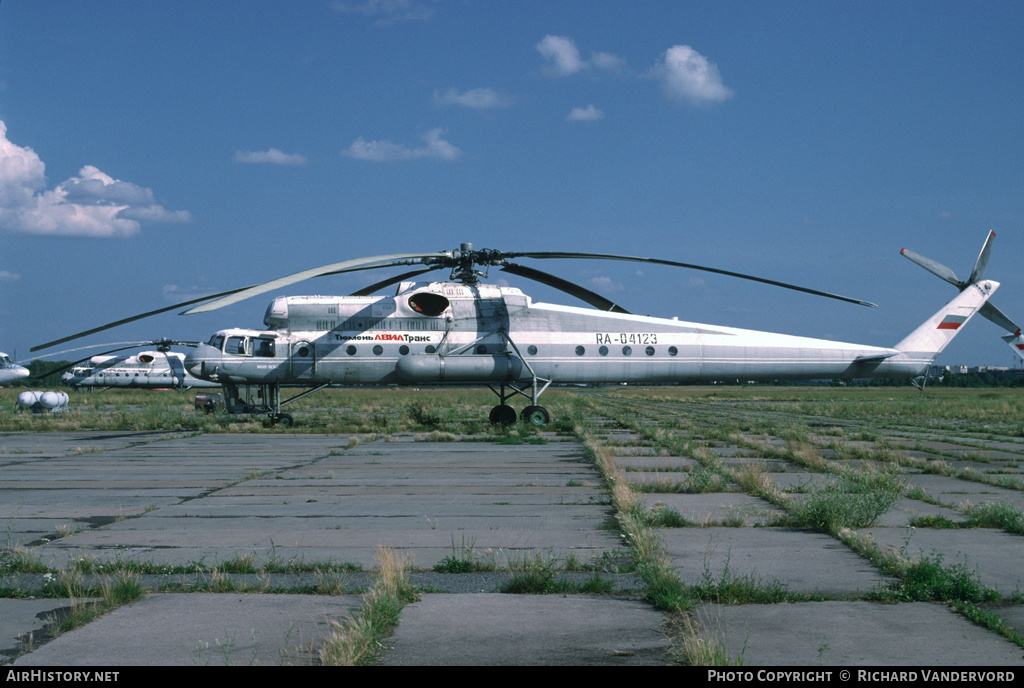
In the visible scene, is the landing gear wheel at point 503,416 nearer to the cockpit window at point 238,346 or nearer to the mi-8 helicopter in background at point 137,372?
the cockpit window at point 238,346

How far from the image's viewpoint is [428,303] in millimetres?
21406

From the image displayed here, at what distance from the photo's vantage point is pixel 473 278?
70.2 feet

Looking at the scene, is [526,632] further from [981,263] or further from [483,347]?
[981,263]

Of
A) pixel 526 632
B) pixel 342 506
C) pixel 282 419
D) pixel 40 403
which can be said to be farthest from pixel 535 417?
pixel 40 403

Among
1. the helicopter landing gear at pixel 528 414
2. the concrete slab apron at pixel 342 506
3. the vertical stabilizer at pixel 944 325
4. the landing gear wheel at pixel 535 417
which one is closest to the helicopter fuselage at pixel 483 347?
the helicopter landing gear at pixel 528 414

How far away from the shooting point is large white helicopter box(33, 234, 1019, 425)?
69.7 ft

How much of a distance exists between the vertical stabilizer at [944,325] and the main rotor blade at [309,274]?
14.8 meters

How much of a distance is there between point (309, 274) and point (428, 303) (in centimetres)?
483

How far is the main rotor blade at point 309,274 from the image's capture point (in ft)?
50.9

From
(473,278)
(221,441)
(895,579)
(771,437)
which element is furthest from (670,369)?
(895,579)

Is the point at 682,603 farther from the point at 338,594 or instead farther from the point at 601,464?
the point at 601,464

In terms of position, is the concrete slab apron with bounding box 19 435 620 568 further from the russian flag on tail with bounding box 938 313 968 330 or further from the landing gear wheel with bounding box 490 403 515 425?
the russian flag on tail with bounding box 938 313 968 330

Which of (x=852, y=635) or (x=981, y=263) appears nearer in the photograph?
(x=852, y=635)
